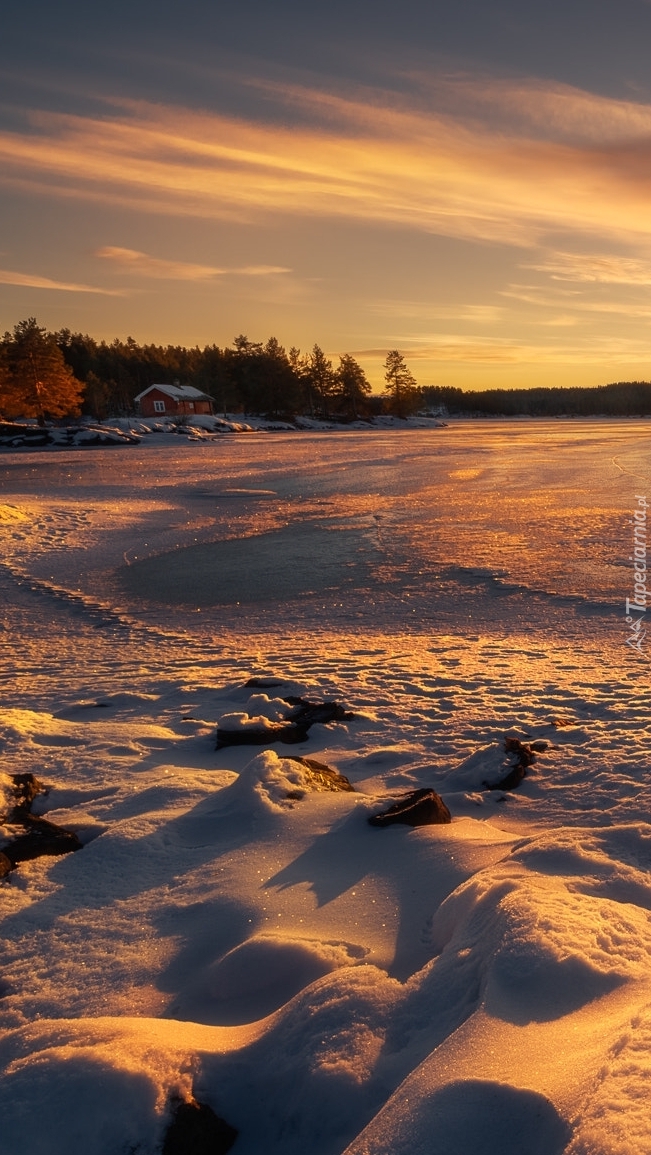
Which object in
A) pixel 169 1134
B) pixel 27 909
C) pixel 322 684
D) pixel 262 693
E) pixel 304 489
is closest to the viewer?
pixel 169 1134

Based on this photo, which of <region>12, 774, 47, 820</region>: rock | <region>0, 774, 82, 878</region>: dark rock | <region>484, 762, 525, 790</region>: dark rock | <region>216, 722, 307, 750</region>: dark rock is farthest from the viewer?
<region>216, 722, 307, 750</region>: dark rock

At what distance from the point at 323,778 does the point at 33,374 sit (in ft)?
220

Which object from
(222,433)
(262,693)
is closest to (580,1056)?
(262,693)

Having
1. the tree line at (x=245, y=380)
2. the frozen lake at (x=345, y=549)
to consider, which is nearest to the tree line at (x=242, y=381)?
the tree line at (x=245, y=380)

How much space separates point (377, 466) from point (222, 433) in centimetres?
4290

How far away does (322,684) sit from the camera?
20.5 ft

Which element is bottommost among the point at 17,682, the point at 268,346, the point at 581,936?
the point at 17,682

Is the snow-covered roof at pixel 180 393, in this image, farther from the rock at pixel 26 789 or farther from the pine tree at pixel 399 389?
the rock at pixel 26 789

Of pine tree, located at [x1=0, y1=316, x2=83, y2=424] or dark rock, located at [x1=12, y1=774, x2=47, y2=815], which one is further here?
pine tree, located at [x1=0, y1=316, x2=83, y2=424]

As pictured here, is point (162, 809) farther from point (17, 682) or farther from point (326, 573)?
point (326, 573)

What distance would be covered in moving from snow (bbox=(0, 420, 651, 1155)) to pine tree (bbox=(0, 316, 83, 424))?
60.6 meters

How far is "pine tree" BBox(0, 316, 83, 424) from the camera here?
62625mm

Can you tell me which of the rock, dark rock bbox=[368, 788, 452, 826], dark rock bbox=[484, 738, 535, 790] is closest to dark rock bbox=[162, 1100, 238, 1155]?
dark rock bbox=[368, 788, 452, 826]

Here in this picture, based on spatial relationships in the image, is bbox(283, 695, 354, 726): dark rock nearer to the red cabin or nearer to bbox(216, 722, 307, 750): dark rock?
bbox(216, 722, 307, 750): dark rock
